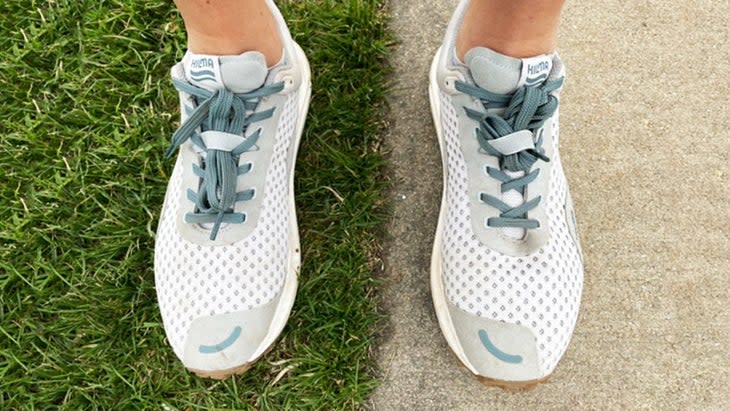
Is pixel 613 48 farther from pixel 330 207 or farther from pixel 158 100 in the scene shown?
pixel 158 100

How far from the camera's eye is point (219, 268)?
44.8 inches

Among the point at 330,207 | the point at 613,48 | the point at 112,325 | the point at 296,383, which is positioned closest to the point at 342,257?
the point at 330,207

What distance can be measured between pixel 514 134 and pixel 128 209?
87 cm

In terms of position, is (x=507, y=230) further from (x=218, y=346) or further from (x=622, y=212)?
(x=218, y=346)

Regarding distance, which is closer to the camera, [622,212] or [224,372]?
[224,372]

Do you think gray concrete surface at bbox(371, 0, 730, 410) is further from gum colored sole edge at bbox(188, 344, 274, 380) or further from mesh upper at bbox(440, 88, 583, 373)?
gum colored sole edge at bbox(188, 344, 274, 380)

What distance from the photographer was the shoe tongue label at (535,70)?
107 cm

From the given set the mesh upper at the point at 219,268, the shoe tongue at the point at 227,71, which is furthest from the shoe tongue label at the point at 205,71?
the mesh upper at the point at 219,268

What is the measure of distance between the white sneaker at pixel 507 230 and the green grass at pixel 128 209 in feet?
0.78

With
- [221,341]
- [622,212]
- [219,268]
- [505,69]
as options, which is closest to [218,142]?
[219,268]

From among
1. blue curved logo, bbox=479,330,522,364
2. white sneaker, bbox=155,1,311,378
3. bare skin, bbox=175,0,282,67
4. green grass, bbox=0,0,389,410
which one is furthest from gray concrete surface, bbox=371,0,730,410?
bare skin, bbox=175,0,282,67

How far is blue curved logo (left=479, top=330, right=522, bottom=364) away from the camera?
110cm

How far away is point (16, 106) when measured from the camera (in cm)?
150

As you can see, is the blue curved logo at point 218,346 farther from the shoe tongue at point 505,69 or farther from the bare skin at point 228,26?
the shoe tongue at point 505,69
